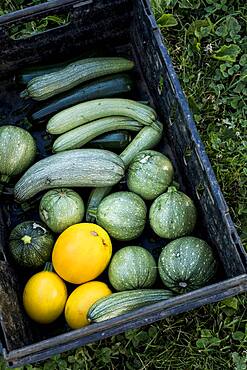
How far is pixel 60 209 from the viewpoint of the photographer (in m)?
2.39

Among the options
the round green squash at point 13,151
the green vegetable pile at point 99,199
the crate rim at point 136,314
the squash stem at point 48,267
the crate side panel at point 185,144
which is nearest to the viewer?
the crate rim at point 136,314

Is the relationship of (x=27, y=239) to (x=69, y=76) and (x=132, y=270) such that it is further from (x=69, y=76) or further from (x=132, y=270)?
(x=69, y=76)

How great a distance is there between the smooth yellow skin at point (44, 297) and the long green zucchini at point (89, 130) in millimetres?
491

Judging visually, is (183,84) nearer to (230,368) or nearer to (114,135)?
(114,135)

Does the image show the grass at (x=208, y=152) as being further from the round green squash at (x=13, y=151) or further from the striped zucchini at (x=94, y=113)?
the round green squash at (x=13, y=151)

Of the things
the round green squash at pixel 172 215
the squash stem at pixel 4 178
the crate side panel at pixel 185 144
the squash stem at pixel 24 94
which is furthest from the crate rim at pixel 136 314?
the squash stem at pixel 24 94

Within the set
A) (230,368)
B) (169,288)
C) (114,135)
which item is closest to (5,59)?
(114,135)

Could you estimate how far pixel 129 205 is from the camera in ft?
7.79

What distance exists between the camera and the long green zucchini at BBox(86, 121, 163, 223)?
8.06 feet

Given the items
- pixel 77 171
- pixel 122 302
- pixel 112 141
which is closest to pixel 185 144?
pixel 112 141

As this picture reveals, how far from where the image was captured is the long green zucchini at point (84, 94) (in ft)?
8.59

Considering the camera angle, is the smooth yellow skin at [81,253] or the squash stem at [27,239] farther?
the squash stem at [27,239]

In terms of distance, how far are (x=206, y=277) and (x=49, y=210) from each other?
1.99ft

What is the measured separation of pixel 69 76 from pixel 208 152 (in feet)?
2.13
